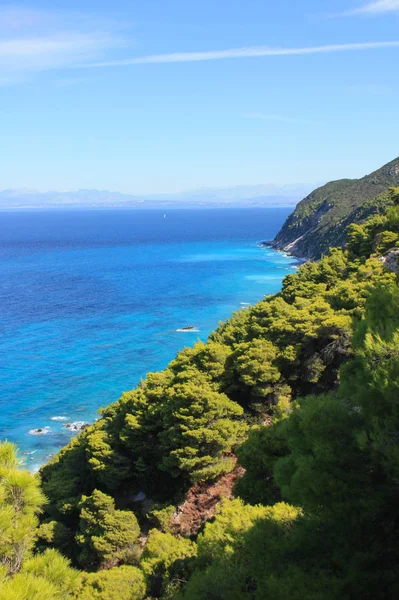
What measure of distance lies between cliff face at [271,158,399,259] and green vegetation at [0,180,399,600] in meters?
59.7

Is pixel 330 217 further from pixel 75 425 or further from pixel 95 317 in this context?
pixel 75 425

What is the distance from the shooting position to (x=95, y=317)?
58781mm

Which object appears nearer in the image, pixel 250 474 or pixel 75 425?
pixel 250 474

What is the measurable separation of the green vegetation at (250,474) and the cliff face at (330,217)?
59.7 metres

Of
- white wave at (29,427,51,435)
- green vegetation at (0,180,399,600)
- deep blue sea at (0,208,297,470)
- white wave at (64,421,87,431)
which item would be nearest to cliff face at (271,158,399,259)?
deep blue sea at (0,208,297,470)

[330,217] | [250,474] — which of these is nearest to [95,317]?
[250,474]

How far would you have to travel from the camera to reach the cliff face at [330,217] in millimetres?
93025

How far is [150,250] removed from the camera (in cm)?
12838

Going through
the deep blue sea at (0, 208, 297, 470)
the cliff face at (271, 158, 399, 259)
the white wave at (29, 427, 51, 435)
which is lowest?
the white wave at (29, 427, 51, 435)

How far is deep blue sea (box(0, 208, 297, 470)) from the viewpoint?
3616 centimetres

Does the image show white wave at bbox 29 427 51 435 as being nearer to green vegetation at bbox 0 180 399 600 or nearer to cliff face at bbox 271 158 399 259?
green vegetation at bbox 0 180 399 600

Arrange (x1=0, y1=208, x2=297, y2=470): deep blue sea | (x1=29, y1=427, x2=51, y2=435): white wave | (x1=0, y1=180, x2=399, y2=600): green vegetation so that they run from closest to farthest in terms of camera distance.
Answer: (x1=0, y1=180, x2=399, y2=600): green vegetation < (x1=29, y1=427, x2=51, y2=435): white wave < (x1=0, y1=208, x2=297, y2=470): deep blue sea

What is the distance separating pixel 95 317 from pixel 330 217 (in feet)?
228

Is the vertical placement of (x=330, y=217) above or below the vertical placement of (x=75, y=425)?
above
